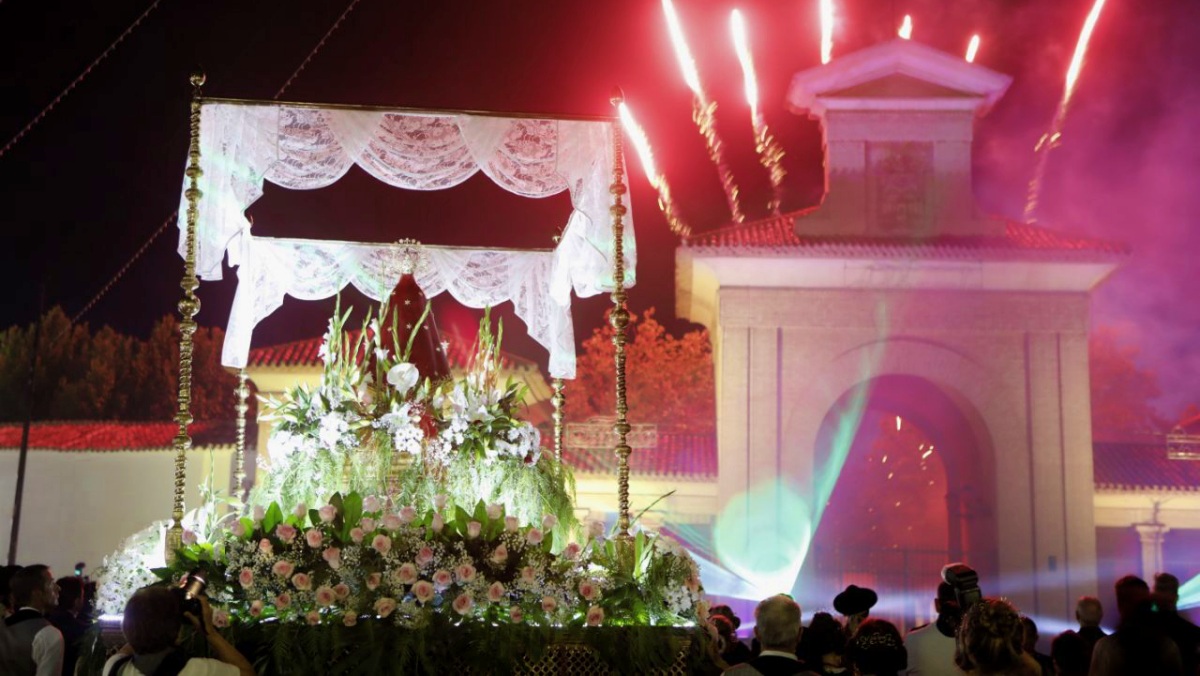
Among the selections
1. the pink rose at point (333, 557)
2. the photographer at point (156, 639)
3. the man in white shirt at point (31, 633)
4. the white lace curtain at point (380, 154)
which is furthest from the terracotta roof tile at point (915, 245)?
the photographer at point (156, 639)

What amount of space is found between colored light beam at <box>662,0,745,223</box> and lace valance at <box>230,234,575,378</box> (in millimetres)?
10609

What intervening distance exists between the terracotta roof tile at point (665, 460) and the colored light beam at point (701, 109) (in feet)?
16.5

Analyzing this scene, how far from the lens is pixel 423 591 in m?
5.27

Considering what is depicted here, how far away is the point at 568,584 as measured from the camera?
226 inches

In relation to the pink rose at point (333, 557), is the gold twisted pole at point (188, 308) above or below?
above

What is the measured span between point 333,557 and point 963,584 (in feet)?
9.07

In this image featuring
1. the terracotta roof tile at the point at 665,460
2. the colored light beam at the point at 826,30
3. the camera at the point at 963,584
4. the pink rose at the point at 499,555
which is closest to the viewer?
the camera at the point at 963,584

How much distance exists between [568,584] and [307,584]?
123 centimetres

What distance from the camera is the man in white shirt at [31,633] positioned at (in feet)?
17.0

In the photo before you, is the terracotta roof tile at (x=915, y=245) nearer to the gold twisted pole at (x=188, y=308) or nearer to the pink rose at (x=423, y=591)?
the gold twisted pole at (x=188, y=308)

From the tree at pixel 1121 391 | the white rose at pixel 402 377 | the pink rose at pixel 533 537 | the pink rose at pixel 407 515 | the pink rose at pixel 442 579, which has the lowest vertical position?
the pink rose at pixel 442 579

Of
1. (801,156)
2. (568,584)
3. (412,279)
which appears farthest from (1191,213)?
(568,584)

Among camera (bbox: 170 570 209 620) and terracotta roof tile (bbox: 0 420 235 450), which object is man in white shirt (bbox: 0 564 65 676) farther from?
terracotta roof tile (bbox: 0 420 235 450)

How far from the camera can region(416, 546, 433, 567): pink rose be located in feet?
18.0
